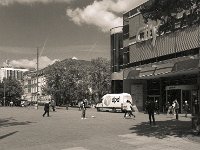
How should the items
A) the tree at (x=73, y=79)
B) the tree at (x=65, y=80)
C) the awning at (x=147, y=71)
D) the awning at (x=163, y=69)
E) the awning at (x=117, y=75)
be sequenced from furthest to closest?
the tree at (x=73, y=79)
the tree at (x=65, y=80)
the awning at (x=117, y=75)
the awning at (x=147, y=71)
the awning at (x=163, y=69)

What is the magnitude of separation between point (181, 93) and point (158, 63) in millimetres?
4180

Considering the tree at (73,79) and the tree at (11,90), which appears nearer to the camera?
the tree at (73,79)

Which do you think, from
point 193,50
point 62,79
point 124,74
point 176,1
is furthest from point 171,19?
point 62,79

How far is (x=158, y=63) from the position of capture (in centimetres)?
4275

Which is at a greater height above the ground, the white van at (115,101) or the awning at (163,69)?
the awning at (163,69)

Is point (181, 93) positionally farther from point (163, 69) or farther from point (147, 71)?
point (147, 71)

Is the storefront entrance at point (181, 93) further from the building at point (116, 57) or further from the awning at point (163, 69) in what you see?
the building at point (116, 57)

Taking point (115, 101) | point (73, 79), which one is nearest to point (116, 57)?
point (115, 101)

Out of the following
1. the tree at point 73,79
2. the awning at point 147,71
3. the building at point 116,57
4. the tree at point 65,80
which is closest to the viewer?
the awning at point 147,71

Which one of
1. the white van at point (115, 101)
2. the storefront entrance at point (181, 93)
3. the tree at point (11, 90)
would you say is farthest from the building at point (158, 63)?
the tree at point (11, 90)

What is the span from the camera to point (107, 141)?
50.8ft

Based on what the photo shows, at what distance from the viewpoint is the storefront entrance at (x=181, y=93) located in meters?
39.8

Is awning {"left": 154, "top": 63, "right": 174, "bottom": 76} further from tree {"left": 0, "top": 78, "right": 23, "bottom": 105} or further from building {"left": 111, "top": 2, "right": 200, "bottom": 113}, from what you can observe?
tree {"left": 0, "top": 78, "right": 23, "bottom": 105}

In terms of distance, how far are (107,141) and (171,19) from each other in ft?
21.9
